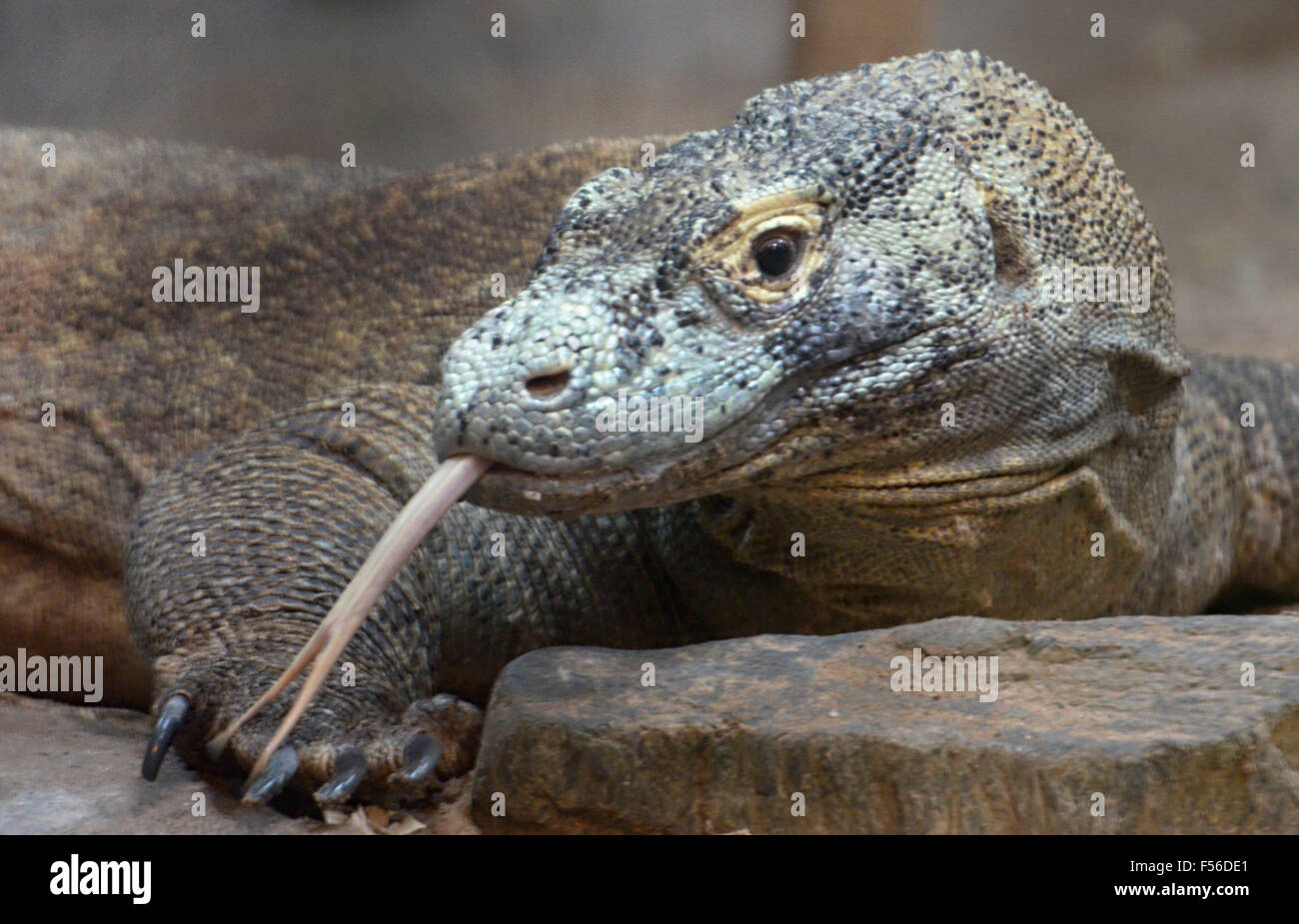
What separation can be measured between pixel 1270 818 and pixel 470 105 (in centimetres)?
681

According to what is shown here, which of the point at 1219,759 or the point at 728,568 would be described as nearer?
the point at 1219,759

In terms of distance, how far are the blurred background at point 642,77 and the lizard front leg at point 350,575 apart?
3.05m

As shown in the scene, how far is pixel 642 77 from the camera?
28.9 feet

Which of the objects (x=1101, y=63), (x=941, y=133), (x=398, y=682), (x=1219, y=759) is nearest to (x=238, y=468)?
(x=398, y=682)

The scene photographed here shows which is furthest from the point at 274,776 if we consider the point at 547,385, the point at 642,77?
the point at 642,77

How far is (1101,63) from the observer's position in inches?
424

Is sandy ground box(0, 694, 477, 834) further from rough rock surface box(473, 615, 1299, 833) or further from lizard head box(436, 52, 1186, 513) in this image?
lizard head box(436, 52, 1186, 513)

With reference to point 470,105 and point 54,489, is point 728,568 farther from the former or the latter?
point 470,105

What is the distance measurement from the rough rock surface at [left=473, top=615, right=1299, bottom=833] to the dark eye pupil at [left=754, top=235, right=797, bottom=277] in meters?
0.73
